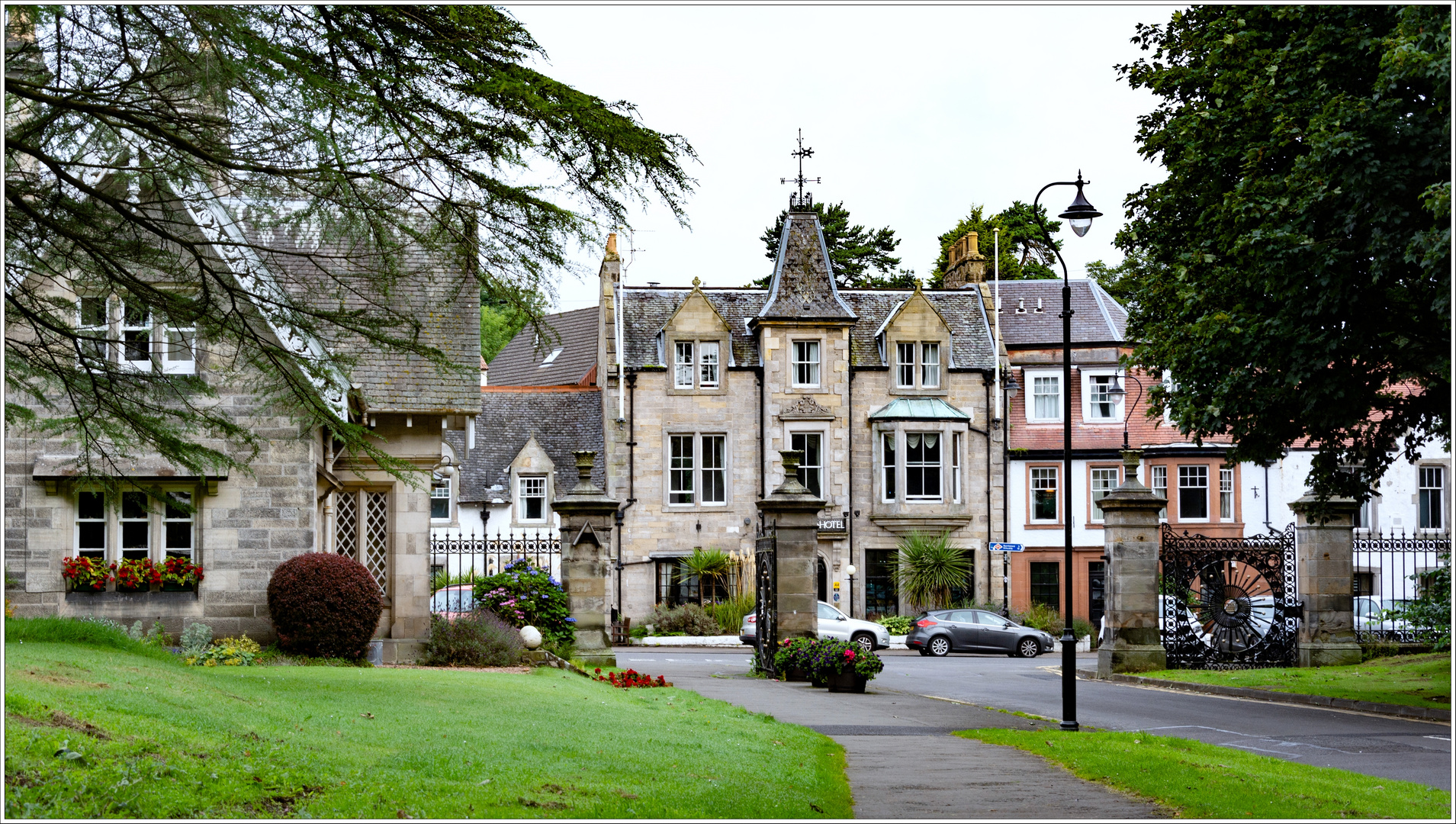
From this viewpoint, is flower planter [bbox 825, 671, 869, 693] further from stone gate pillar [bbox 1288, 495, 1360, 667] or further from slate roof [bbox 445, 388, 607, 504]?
slate roof [bbox 445, 388, 607, 504]

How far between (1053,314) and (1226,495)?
8.10 metres

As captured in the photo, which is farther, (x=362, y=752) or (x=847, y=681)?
(x=847, y=681)

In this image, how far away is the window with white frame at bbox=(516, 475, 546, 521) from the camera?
44.7 m

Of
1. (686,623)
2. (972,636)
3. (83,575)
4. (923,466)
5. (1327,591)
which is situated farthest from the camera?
(923,466)

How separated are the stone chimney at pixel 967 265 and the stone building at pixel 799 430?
5278 millimetres

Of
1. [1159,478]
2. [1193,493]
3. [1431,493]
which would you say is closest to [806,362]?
[1159,478]

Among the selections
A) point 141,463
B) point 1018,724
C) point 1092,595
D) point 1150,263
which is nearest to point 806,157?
point 1092,595

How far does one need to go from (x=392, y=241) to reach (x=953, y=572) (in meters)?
33.2

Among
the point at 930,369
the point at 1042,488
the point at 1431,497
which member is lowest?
the point at 1431,497

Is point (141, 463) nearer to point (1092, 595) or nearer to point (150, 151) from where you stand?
point (150, 151)

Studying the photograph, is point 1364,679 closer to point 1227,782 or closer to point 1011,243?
point 1227,782

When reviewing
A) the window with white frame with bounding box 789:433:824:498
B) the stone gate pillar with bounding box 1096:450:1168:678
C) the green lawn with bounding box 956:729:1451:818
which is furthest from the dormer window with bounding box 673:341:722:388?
the green lawn with bounding box 956:729:1451:818

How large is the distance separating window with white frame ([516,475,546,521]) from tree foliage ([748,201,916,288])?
15.9m

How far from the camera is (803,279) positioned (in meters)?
43.6
